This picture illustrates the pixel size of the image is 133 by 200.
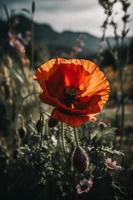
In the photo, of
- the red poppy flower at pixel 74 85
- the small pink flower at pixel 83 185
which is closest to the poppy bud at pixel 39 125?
the red poppy flower at pixel 74 85

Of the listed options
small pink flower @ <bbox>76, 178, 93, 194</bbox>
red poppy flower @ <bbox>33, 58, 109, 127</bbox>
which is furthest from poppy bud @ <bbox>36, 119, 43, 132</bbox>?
small pink flower @ <bbox>76, 178, 93, 194</bbox>

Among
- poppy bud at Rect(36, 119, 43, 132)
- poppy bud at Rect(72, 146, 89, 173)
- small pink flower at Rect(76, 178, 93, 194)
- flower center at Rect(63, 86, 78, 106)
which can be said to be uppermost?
flower center at Rect(63, 86, 78, 106)

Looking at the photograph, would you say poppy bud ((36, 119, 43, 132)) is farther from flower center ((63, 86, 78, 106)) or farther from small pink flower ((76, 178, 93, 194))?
small pink flower ((76, 178, 93, 194))

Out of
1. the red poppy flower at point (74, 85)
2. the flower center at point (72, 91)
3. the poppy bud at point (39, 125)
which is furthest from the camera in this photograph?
the poppy bud at point (39, 125)

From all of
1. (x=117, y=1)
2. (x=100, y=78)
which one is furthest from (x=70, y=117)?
(x=117, y=1)

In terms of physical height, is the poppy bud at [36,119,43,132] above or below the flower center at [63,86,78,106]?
below

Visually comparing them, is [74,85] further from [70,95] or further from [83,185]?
[83,185]

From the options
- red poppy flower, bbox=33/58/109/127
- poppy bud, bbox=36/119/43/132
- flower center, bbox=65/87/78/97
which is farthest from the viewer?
poppy bud, bbox=36/119/43/132

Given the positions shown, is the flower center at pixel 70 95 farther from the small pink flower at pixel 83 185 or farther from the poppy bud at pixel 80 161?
the small pink flower at pixel 83 185

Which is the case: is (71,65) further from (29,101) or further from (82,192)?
(29,101)
